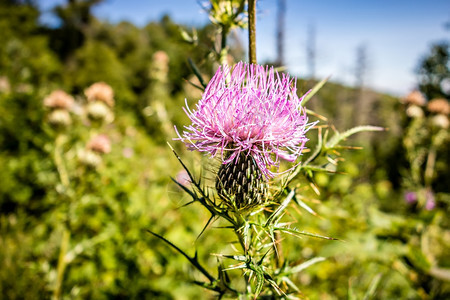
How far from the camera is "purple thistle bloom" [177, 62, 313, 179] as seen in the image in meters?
1.06

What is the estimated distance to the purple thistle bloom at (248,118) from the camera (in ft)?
3.47

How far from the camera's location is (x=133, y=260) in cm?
299

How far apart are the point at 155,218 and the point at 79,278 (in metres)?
Answer: 1.15

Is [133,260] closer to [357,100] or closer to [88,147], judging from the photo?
[88,147]

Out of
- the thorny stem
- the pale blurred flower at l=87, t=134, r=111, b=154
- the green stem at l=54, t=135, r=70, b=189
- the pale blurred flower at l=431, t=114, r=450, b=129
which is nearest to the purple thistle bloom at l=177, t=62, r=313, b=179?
the thorny stem

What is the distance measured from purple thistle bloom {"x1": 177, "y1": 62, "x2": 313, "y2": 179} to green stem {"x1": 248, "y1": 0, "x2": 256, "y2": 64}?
17 centimetres

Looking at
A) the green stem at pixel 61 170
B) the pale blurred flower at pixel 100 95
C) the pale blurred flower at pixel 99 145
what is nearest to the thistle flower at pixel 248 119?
the green stem at pixel 61 170

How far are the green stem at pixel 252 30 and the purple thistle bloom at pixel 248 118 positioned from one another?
169 millimetres

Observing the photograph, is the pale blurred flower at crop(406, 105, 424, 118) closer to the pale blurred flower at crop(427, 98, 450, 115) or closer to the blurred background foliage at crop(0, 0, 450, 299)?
the blurred background foliage at crop(0, 0, 450, 299)

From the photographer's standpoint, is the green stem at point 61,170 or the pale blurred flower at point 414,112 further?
the pale blurred flower at point 414,112

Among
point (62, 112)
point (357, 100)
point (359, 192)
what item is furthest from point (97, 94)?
point (357, 100)

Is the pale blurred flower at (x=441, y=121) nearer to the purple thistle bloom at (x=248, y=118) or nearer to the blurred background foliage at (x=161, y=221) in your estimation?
the blurred background foliage at (x=161, y=221)

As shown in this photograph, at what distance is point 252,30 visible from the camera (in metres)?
1.24

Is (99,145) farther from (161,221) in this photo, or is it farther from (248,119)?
(248,119)
